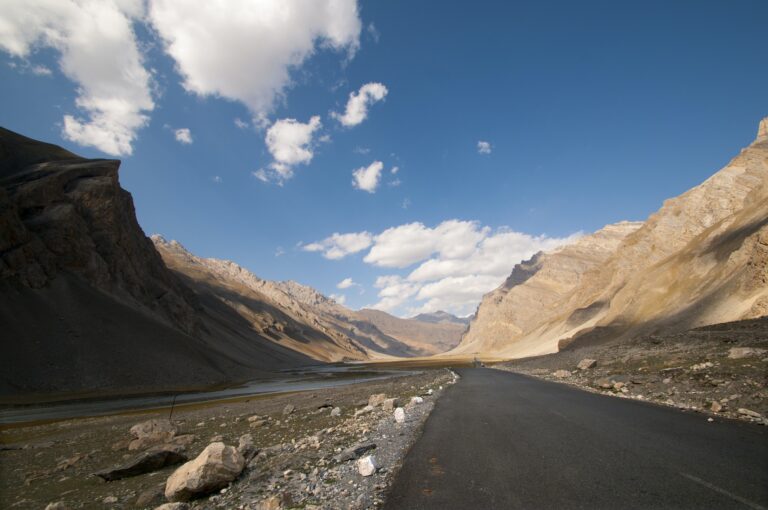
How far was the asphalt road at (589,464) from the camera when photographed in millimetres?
5871

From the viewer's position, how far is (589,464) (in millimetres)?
7457

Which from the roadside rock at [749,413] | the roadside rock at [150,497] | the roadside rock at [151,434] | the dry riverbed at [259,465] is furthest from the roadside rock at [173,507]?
the roadside rock at [749,413]

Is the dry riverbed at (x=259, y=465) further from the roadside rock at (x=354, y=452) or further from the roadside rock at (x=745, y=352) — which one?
the roadside rock at (x=745, y=352)

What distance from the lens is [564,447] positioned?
8.76m

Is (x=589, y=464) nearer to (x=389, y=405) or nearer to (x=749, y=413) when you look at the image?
(x=749, y=413)

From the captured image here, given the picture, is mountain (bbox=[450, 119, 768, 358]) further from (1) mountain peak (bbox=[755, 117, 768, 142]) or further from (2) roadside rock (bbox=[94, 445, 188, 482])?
(2) roadside rock (bbox=[94, 445, 188, 482])

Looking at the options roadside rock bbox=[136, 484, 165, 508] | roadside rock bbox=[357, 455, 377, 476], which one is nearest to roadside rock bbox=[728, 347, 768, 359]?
roadside rock bbox=[357, 455, 377, 476]

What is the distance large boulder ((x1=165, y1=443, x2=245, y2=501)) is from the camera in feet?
25.9

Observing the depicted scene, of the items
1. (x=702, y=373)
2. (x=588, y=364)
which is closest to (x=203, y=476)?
(x=702, y=373)

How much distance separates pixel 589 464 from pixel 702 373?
14.1 metres

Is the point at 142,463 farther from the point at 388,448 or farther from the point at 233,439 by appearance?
the point at 388,448

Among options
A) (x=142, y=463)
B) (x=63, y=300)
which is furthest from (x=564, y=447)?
(x=63, y=300)

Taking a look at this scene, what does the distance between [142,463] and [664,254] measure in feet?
386

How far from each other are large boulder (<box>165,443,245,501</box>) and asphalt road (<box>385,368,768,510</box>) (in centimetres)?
393
